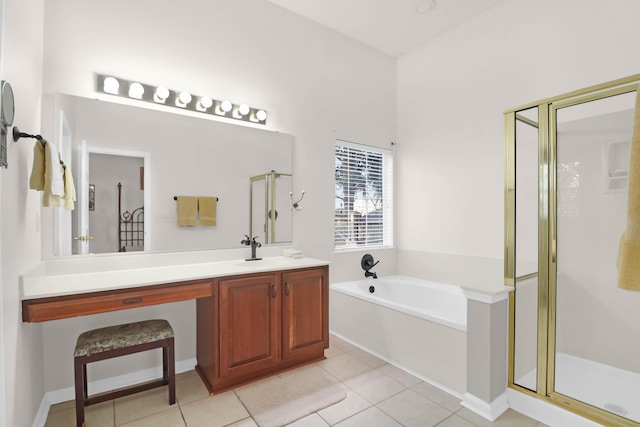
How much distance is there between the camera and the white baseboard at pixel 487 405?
6.29 ft

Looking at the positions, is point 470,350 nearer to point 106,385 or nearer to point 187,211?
point 187,211

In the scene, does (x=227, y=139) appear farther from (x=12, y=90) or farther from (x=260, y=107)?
(x=12, y=90)

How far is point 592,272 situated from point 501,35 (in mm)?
2263

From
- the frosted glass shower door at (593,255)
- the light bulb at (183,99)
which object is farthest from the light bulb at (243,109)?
the frosted glass shower door at (593,255)

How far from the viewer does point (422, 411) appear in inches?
78.2

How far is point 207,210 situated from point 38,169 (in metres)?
1.14

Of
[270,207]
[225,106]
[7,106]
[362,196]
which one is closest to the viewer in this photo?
[7,106]

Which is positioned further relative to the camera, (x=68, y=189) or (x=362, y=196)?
(x=362, y=196)

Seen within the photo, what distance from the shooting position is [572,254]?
2.17 m

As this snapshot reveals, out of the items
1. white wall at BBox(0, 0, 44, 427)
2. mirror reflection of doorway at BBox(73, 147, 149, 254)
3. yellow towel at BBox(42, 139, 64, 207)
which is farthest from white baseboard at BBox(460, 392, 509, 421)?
yellow towel at BBox(42, 139, 64, 207)

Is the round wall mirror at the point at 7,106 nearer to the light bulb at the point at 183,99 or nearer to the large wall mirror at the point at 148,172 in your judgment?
the large wall mirror at the point at 148,172

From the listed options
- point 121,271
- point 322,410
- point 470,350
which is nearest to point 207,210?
point 121,271

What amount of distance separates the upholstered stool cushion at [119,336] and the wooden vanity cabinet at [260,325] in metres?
0.32

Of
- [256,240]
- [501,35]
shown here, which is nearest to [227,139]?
[256,240]
